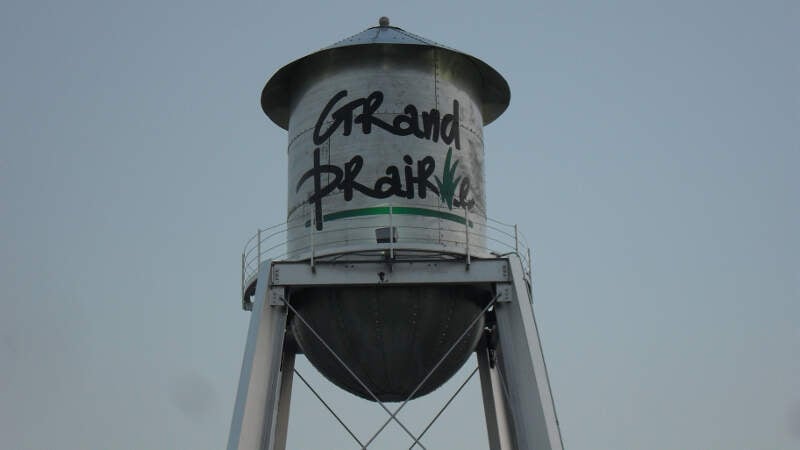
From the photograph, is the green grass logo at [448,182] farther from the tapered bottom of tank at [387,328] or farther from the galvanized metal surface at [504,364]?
the tapered bottom of tank at [387,328]

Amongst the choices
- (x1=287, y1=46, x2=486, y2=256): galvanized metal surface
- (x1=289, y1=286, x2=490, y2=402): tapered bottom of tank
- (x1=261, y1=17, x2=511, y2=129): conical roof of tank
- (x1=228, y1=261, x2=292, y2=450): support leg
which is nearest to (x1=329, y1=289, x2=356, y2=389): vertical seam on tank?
(x1=289, y1=286, x2=490, y2=402): tapered bottom of tank

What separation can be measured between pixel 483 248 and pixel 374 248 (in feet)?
7.20

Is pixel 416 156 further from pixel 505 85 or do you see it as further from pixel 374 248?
pixel 505 85

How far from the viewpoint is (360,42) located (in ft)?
58.4

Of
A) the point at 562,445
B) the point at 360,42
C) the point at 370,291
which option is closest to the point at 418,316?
the point at 370,291

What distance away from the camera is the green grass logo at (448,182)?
17.2m

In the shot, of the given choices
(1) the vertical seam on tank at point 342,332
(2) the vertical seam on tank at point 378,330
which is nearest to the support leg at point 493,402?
(2) the vertical seam on tank at point 378,330

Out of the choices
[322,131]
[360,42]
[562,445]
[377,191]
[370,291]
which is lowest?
[562,445]

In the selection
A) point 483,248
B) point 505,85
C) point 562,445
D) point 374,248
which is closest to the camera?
point 562,445

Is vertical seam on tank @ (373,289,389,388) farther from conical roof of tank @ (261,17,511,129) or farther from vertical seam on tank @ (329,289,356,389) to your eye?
conical roof of tank @ (261,17,511,129)

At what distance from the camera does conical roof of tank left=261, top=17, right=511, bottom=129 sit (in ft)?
59.0

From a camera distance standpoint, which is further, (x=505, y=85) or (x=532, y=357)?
(x=505, y=85)

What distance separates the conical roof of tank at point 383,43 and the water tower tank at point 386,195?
56mm

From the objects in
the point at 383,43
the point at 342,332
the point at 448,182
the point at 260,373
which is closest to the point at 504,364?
the point at 342,332
